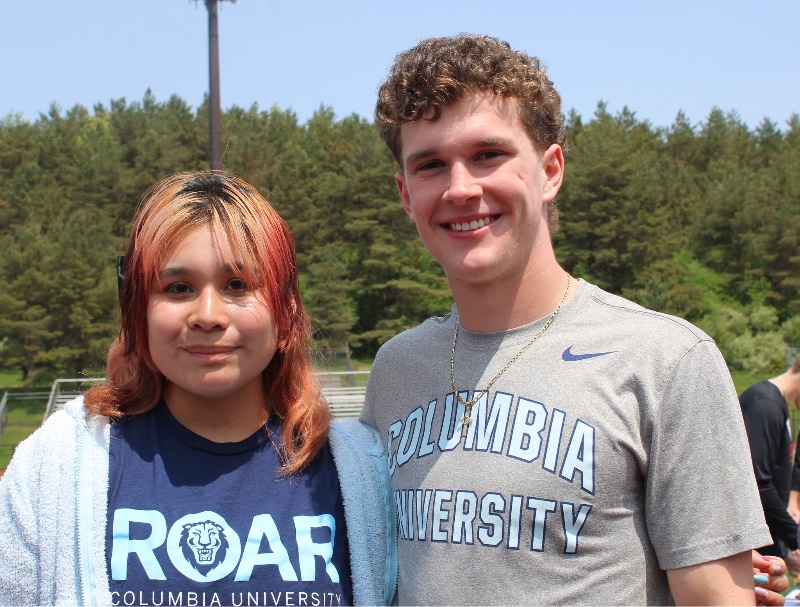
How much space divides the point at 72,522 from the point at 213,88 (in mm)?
12050

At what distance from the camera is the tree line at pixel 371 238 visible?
3394 cm

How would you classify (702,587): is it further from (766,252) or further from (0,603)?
(766,252)

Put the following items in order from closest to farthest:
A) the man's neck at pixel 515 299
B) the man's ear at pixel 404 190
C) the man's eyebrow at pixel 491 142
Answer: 1. the man's eyebrow at pixel 491 142
2. the man's neck at pixel 515 299
3. the man's ear at pixel 404 190

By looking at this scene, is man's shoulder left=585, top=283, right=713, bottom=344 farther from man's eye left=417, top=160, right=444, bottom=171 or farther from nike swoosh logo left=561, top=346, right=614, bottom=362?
man's eye left=417, top=160, right=444, bottom=171

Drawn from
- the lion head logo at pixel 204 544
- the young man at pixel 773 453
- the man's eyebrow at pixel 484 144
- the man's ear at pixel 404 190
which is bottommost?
the young man at pixel 773 453

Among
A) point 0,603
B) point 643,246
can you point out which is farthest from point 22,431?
point 643,246

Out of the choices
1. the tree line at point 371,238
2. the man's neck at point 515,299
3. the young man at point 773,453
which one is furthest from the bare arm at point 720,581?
the tree line at point 371,238

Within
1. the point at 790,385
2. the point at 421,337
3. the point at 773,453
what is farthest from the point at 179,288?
the point at 790,385

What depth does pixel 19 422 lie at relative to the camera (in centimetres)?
2481

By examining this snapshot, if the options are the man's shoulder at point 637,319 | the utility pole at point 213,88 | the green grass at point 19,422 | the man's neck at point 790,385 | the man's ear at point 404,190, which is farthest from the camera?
the green grass at point 19,422

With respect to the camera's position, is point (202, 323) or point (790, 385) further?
point (790, 385)

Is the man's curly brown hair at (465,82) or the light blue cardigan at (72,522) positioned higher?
the man's curly brown hair at (465,82)

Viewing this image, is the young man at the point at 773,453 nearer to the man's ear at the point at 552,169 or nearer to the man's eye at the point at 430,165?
the man's ear at the point at 552,169

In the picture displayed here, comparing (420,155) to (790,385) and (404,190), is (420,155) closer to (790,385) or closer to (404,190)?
(404,190)
